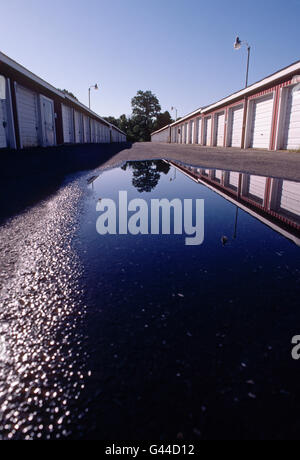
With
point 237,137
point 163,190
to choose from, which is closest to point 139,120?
Answer: point 237,137

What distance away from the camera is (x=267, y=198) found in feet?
11.8

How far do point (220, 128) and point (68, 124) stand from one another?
1331cm

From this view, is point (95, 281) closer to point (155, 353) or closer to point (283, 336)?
point (155, 353)

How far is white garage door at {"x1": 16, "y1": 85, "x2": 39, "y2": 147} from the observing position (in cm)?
1219

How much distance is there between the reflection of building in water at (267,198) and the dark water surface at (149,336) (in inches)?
13.9

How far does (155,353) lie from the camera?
97cm

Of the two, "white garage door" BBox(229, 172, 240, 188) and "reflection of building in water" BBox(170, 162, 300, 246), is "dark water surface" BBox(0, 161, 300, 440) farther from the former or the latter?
"white garage door" BBox(229, 172, 240, 188)

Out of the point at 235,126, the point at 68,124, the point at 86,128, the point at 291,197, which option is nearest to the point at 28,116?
the point at 68,124

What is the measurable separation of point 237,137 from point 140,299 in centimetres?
2164

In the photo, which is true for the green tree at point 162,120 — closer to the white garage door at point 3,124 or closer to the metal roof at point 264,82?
the metal roof at point 264,82

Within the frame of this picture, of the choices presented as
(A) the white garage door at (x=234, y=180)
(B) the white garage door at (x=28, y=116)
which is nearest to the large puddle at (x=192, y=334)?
(A) the white garage door at (x=234, y=180)

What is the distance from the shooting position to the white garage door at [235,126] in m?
19.8

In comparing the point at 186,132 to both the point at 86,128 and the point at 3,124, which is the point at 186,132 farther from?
the point at 3,124
